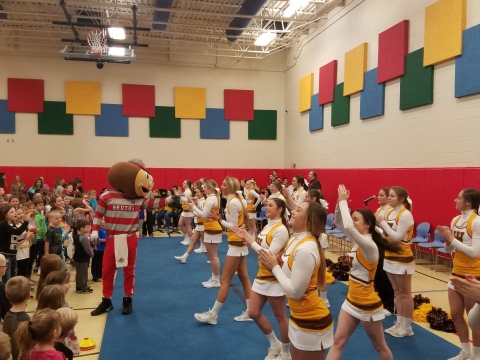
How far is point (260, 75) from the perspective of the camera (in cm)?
1736

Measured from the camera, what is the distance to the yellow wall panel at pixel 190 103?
16.4 m

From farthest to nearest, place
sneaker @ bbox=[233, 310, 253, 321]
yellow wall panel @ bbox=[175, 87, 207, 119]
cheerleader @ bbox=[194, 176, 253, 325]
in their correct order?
yellow wall panel @ bbox=[175, 87, 207, 119] < sneaker @ bbox=[233, 310, 253, 321] < cheerleader @ bbox=[194, 176, 253, 325]

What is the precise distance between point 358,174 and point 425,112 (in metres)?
2.69

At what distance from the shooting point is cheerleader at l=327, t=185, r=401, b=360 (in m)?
3.30

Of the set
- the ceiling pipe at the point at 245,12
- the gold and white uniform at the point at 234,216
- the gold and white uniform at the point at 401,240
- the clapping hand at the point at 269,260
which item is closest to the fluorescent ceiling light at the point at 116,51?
the ceiling pipe at the point at 245,12

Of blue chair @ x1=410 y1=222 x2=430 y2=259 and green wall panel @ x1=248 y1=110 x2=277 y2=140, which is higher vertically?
green wall panel @ x1=248 y1=110 x2=277 y2=140

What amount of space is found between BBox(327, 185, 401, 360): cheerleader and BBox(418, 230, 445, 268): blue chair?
482 centimetres

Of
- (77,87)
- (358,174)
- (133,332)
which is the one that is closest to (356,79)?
(358,174)

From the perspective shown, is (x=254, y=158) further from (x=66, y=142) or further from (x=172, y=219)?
(x=66, y=142)

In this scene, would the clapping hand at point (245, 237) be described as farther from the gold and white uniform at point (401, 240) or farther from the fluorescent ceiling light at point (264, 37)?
the fluorescent ceiling light at point (264, 37)

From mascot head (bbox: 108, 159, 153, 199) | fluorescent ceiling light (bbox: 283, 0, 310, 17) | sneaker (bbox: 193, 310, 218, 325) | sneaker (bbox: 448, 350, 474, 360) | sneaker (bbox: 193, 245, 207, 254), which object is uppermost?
fluorescent ceiling light (bbox: 283, 0, 310, 17)

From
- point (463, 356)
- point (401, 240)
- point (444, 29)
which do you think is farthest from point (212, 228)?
point (444, 29)

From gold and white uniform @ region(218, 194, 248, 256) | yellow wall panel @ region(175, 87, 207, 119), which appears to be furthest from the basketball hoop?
gold and white uniform @ region(218, 194, 248, 256)

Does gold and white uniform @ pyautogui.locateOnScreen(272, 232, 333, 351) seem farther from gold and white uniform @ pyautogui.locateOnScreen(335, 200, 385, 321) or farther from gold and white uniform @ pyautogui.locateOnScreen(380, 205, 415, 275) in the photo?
gold and white uniform @ pyautogui.locateOnScreen(380, 205, 415, 275)
